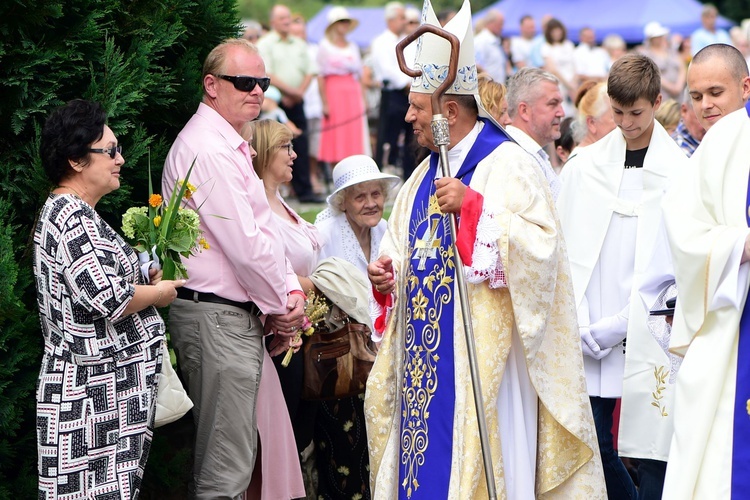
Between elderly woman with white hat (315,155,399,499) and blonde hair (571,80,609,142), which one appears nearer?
elderly woman with white hat (315,155,399,499)

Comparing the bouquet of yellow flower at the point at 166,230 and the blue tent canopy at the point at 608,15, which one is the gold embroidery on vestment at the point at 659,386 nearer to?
the bouquet of yellow flower at the point at 166,230

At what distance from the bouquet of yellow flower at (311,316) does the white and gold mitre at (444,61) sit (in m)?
1.43

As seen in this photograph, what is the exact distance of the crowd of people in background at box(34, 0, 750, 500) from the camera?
14.8 feet

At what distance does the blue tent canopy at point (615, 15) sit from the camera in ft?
83.1

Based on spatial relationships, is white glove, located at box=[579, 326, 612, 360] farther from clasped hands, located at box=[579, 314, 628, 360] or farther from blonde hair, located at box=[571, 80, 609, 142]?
blonde hair, located at box=[571, 80, 609, 142]

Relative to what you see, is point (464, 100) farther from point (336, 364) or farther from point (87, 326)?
point (87, 326)

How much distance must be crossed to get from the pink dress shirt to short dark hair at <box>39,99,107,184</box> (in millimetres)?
684

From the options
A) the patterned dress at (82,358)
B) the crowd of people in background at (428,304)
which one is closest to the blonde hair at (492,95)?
the crowd of people in background at (428,304)

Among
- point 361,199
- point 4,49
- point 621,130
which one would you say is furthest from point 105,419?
point 621,130

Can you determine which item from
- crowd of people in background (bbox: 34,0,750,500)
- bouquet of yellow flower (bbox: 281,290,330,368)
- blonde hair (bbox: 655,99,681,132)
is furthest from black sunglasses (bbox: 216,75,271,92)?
blonde hair (bbox: 655,99,681,132)

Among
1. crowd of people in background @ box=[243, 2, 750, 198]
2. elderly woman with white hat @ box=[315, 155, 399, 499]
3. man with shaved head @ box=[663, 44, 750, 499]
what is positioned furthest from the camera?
crowd of people in background @ box=[243, 2, 750, 198]

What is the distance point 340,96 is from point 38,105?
31.4ft

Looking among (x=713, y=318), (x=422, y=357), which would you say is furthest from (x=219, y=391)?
(x=713, y=318)

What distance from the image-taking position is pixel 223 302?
5488mm
